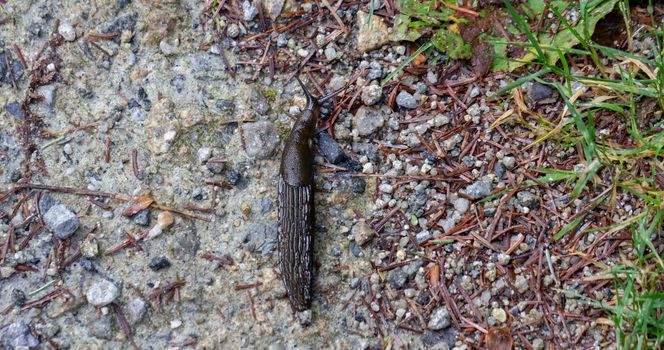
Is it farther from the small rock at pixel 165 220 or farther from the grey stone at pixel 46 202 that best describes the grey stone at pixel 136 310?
the grey stone at pixel 46 202

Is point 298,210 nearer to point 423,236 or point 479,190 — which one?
point 423,236

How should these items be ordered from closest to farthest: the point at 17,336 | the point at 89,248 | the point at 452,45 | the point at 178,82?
the point at 17,336
the point at 89,248
the point at 452,45
the point at 178,82

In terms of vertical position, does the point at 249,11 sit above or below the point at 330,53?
above

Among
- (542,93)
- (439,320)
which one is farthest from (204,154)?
(542,93)

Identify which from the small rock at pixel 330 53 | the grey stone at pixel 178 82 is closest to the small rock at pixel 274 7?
the small rock at pixel 330 53

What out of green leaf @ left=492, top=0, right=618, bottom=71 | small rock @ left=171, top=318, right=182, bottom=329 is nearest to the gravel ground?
small rock @ left=171, top=318, right=182, bottom=329

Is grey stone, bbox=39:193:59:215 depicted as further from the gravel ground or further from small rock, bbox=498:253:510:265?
small rock, bbox=498:253:510:265
